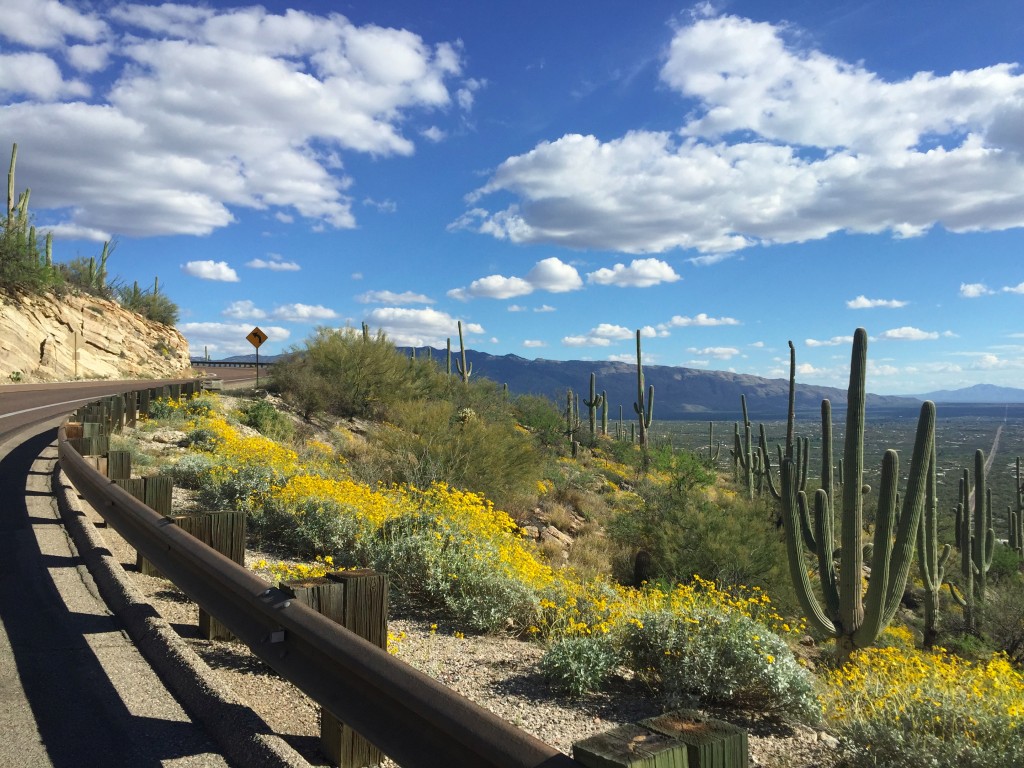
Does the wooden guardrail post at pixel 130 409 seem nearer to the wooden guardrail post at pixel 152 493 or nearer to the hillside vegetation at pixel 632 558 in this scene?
the hillside vegetation at pixel 632 558

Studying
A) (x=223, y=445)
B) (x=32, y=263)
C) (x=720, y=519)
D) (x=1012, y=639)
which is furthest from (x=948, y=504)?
(x=32, y=263)

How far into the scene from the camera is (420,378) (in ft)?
106

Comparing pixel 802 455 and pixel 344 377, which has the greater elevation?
pixel 344 377

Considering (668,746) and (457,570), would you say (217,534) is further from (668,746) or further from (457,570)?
(668,746)

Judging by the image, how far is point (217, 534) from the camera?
5324mm

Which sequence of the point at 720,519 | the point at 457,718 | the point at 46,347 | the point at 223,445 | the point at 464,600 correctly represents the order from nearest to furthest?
the point at 457,718, the point at 464,600, the point at 223,445, the point at 720,519, the point at 46,347

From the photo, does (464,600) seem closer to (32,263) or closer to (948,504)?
(32,263)

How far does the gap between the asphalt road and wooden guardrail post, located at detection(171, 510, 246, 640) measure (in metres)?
0.47

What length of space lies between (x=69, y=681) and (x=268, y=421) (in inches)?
730

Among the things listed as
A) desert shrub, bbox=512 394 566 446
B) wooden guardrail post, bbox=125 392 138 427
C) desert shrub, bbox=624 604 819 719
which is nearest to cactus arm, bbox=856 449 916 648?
desert shrub, bbox=624 604 819 719

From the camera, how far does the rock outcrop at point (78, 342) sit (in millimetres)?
36031

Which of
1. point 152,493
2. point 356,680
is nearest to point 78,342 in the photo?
point 152,493

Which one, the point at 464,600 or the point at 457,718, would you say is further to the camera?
the point at 464,600

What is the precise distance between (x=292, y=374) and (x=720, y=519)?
16.4m
